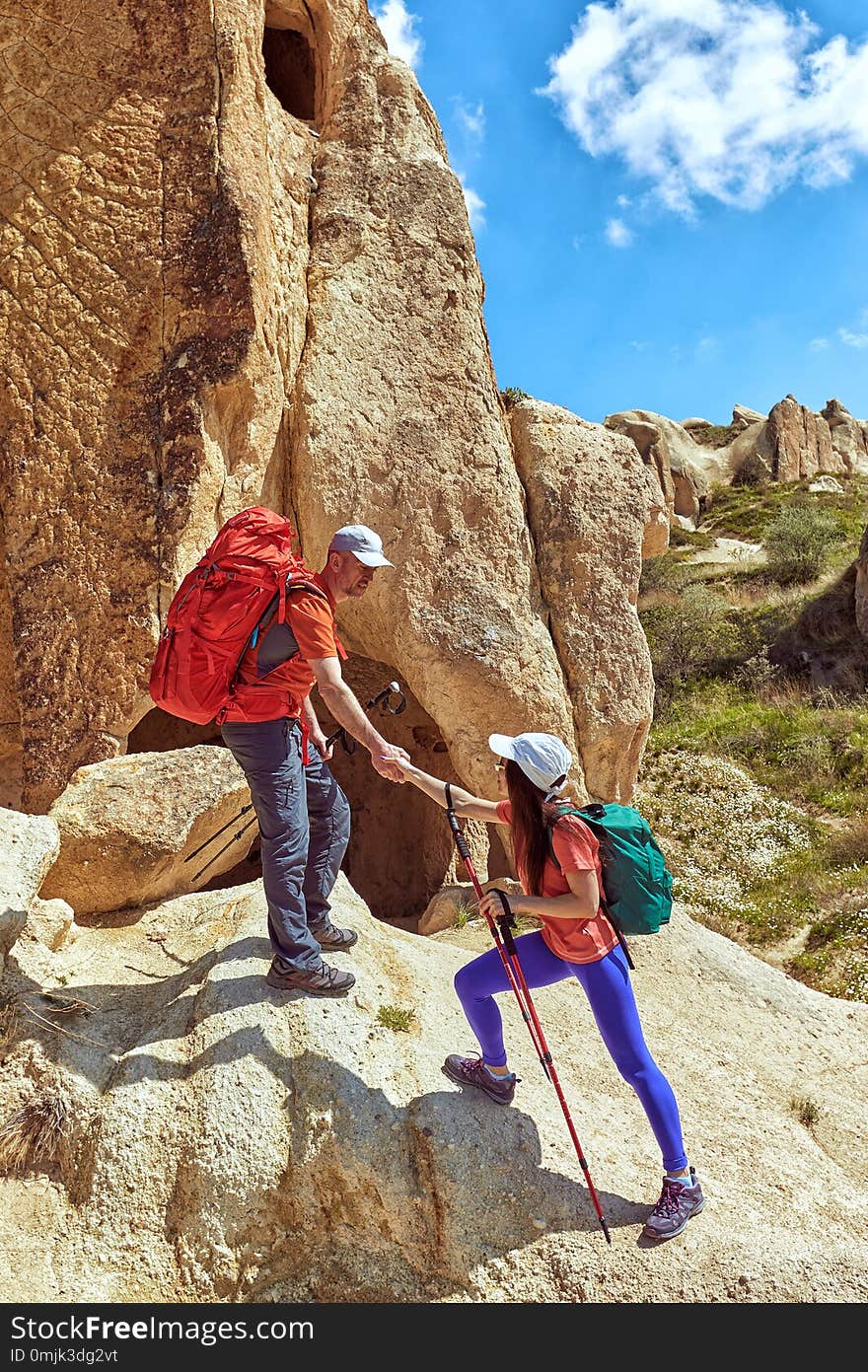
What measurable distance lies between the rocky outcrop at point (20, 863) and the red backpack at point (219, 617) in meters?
1.27

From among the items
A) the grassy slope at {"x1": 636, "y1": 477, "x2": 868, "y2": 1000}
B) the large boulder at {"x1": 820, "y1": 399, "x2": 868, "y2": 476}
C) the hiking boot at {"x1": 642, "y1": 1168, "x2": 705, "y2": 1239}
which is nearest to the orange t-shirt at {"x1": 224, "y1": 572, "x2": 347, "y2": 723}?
the hiking boot at {"x1": 642, "y1": 1168, "x2": 705, "y2": 1239}

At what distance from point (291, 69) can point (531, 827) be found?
304 inches

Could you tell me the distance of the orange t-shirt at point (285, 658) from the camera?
3658 mm

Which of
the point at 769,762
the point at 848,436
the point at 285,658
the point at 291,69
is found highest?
the point at 848,436

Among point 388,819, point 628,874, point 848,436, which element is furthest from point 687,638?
point 848,436

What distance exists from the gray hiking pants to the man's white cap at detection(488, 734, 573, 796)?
38.1 inches

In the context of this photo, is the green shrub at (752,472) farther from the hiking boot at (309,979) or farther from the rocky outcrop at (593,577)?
the hiking boot at (309,979)

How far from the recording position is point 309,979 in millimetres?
4164

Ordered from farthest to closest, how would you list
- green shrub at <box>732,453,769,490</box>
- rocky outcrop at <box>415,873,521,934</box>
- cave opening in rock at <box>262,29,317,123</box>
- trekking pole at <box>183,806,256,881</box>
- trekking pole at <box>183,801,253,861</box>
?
green shrub at <box>732,453,769,490</box> → cave opening in rock at <box>262,29,317,123</box> → rocky outcrop at <box>415,873,521,934</box> → trekking pole at <box>183,806,256,881</box> → trekking pole at <box>183,801,253,861</box>

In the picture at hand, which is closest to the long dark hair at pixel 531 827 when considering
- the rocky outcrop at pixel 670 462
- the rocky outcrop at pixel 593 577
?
the rocky outcrop at pixel 593 577

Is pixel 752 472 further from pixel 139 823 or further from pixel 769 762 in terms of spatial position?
pixel 139 823

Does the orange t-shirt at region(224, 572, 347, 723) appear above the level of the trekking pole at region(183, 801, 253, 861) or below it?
above

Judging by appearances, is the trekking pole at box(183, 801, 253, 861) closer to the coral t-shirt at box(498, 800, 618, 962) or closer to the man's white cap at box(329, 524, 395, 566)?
the man's white cap at box(329, 524, 395, 566)

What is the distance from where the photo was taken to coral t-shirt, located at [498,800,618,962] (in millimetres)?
3320
